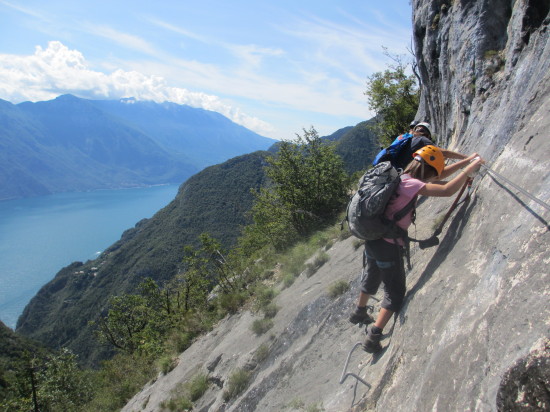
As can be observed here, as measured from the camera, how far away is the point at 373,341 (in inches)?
189

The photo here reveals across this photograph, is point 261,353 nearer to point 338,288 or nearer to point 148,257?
point 338,288

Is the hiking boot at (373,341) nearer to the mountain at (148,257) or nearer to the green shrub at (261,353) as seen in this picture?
the green shrub at (261,353)

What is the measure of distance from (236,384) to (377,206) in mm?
5776

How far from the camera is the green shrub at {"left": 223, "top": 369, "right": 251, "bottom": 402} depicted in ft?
25.4

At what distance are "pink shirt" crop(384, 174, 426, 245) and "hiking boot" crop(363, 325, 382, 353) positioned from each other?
1512mm

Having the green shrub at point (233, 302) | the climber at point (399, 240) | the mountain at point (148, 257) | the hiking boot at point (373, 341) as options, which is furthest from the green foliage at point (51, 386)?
the mountain at point (148, 257)

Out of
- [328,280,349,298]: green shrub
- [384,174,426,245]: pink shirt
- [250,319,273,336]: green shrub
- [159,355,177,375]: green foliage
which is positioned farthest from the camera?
[159,355,177,375]: green foliage

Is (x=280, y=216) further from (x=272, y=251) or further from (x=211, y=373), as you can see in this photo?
(x=211, y=373)

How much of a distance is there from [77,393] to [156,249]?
317 feet

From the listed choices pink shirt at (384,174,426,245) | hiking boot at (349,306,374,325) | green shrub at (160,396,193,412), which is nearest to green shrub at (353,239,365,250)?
hiking boot at (349,306,374,325)

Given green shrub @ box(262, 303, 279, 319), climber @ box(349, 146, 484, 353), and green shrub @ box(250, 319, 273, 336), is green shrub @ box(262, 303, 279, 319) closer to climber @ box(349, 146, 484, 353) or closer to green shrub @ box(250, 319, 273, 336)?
A: green shrub @ box(250, 319, 273, 336)

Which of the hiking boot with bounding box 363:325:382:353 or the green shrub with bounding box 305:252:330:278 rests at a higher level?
the green shrub with bounding box 305:252:330:278

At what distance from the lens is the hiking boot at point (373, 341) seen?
4.75 meters

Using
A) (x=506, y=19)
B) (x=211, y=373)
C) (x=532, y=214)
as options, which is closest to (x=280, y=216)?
(x=211, y=373)
